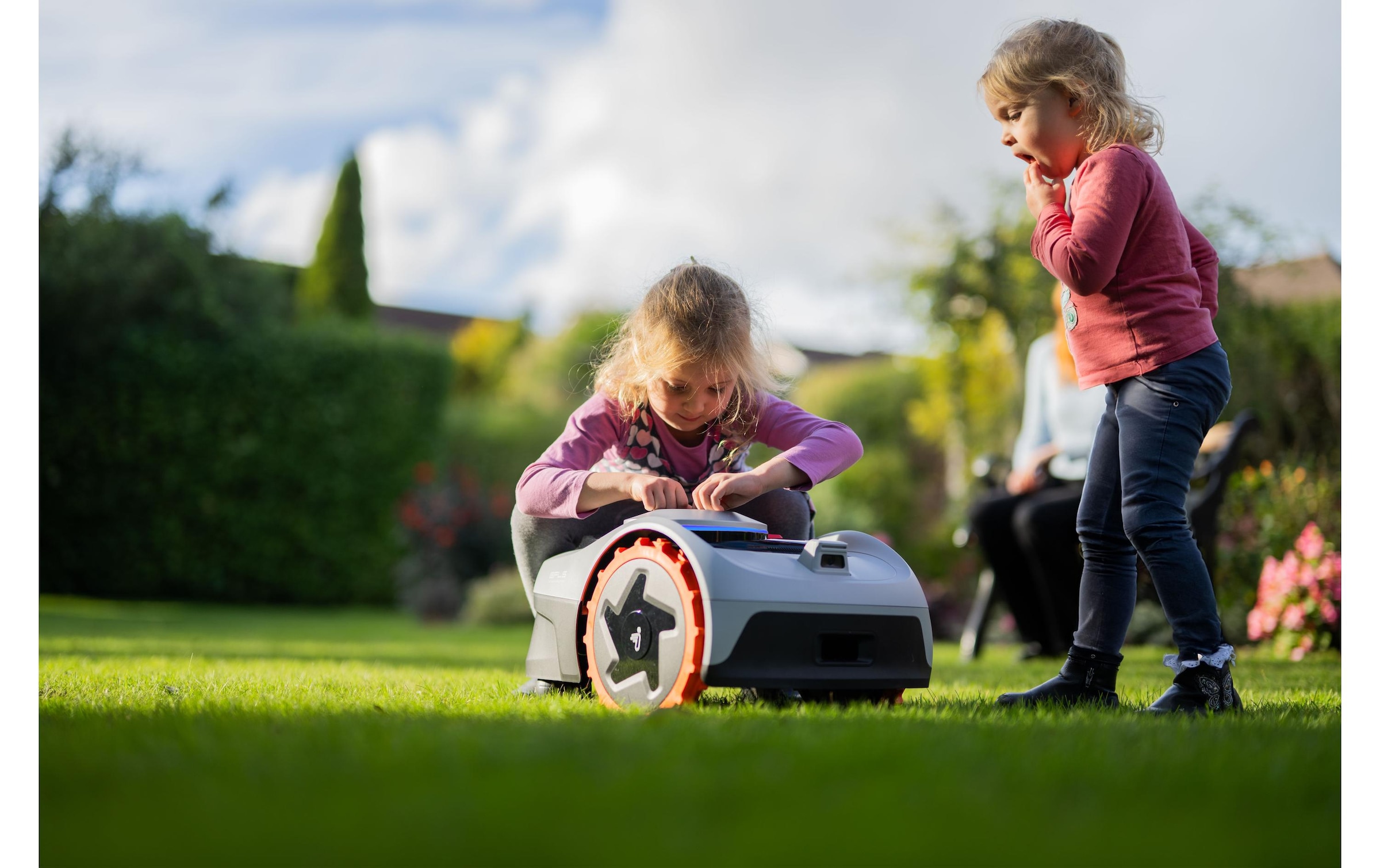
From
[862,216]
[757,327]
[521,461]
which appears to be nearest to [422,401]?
[521,461]

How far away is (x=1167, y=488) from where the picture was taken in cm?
238

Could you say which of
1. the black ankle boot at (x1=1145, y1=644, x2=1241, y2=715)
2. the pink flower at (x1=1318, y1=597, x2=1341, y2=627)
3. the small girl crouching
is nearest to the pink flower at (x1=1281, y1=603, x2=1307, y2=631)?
the pink flower at (x1=1318, y1=597, x2=1341, y2=627)

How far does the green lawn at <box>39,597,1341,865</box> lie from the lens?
1.12 metres

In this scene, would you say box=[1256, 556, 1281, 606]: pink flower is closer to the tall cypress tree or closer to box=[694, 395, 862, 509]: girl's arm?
box=[694, 395, 862, 509]: girl's arm

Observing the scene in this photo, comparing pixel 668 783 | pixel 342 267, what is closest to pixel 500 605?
pixel 668 783

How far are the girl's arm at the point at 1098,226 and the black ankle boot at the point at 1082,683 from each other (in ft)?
2.82

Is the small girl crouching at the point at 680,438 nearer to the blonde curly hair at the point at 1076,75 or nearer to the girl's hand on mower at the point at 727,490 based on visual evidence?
the girl's hand on mower at the point at 727,490

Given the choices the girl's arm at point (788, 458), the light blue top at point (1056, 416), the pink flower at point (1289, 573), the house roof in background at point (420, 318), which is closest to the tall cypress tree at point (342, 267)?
the house roof in background at point (420, 318)

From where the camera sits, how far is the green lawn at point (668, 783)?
44.2 inches

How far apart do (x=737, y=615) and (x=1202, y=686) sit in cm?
104

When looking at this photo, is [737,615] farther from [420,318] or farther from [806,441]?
[420,318]

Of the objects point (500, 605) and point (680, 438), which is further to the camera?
point (500, 605)

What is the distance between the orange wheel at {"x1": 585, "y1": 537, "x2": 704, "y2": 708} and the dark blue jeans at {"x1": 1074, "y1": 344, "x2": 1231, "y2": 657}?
1.03 metres

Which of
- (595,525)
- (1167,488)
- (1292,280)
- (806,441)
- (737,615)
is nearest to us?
(737,615)
